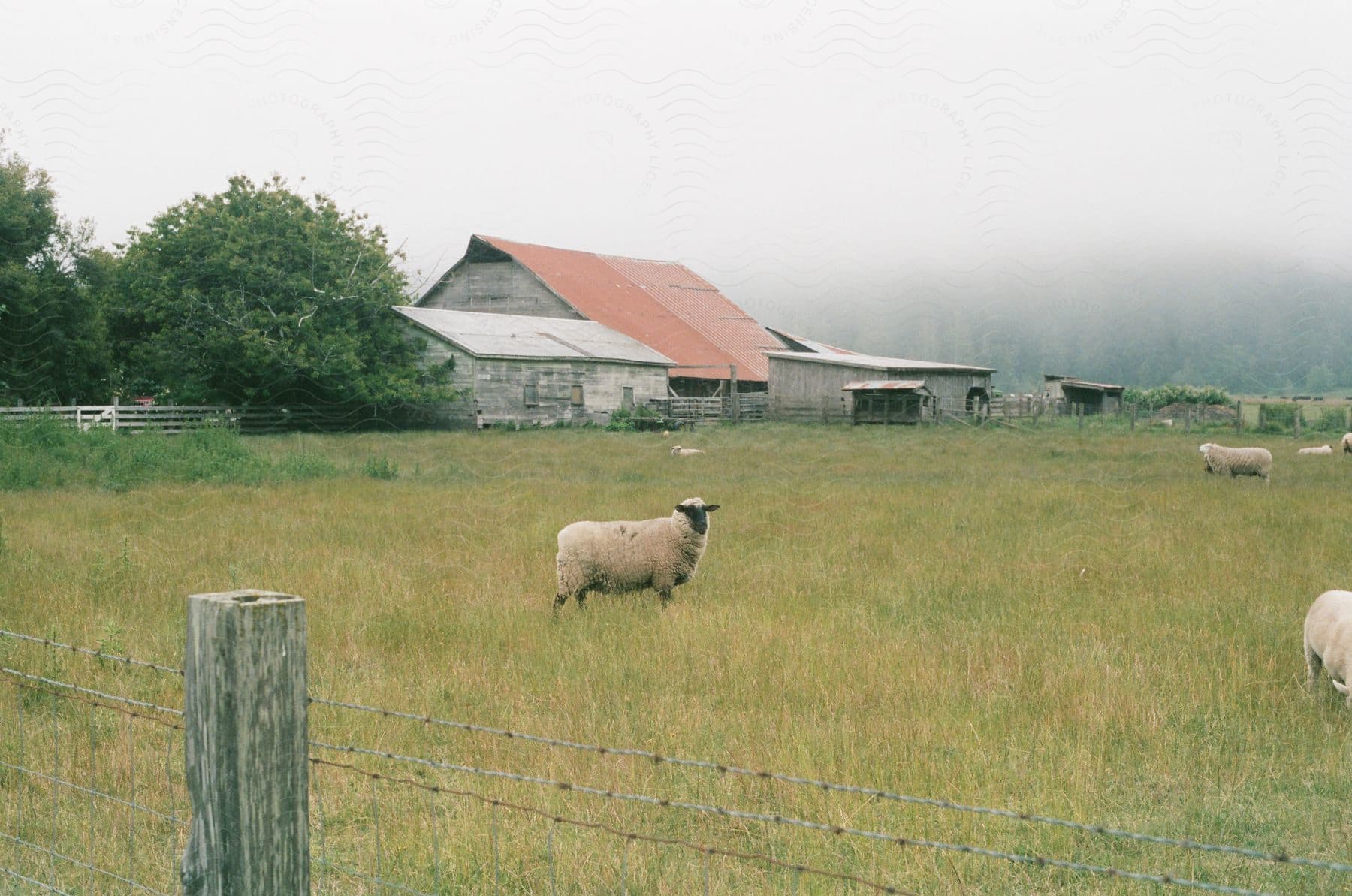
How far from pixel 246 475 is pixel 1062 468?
17.7 metres

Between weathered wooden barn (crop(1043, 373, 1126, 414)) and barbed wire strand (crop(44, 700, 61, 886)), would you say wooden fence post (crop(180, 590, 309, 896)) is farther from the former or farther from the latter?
weathered wooden barn (crop(1043, 373, 1126, 414))

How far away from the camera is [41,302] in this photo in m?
37.7

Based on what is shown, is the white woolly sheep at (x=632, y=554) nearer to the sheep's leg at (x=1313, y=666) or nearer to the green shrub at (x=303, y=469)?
the sheep's leg at (x=1313, y=666)

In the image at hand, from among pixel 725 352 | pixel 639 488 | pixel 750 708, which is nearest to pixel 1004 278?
pixel 639 488

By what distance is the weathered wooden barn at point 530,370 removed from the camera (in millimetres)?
41594

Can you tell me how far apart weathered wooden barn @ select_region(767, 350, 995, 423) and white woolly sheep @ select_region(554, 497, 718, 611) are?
1343 inches

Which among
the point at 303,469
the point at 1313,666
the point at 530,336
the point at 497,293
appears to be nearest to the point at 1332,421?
the point at 530,336

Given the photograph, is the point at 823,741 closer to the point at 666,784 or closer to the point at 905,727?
the point at 905,727

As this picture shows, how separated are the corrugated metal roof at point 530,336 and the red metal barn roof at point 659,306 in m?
3.02

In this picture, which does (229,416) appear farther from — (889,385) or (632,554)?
(632,554)

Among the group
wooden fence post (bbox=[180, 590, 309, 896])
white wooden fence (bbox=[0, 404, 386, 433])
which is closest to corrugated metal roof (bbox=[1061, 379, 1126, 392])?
white wooden fence (bbox=[0, 404, 386, 433])

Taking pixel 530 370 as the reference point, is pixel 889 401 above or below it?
below

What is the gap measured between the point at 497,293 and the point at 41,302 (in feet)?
77.2

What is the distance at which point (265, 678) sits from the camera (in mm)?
2930
